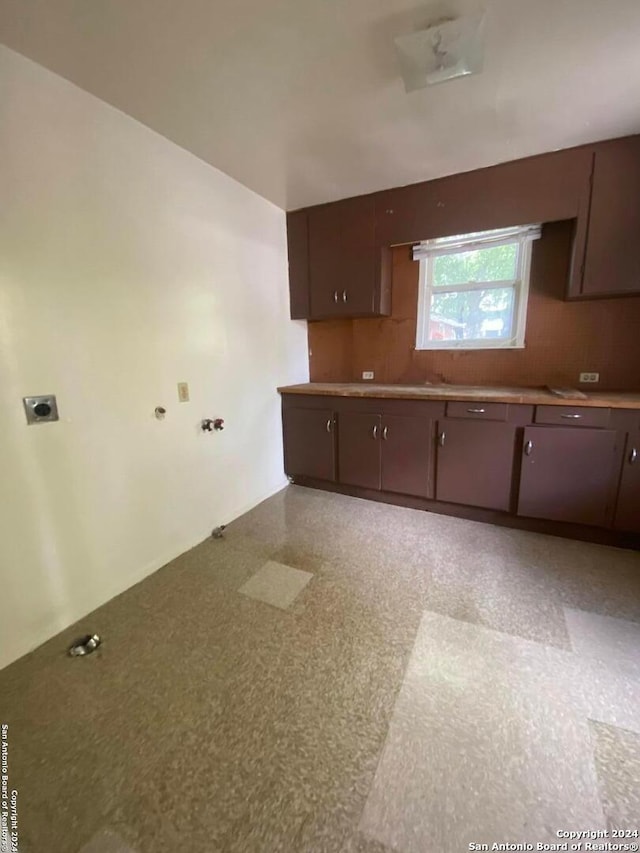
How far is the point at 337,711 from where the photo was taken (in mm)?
1243

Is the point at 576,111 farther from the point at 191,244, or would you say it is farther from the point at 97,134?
the point at 97,134

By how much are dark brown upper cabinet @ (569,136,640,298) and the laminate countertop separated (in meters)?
0.68

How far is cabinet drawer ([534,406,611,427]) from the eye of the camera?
2.11m

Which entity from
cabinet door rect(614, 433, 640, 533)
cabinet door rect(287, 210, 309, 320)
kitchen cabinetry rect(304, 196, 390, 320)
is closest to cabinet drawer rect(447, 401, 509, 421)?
cabinet door rect(614, 433, 640, 533)

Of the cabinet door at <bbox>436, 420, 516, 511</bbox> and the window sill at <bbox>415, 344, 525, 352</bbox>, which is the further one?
the window sill at <bbox>415, 344, 525, 352</bbox>

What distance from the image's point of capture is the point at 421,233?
2.56 meters

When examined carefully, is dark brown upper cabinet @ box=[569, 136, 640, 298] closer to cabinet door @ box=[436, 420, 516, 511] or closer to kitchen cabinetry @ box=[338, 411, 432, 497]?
cabinet door @ box=[436, 420, 516, 511]

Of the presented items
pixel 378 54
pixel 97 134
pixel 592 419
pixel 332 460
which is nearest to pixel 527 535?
pixel 592 419

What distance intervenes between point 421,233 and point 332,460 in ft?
6.12

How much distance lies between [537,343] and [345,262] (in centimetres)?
162

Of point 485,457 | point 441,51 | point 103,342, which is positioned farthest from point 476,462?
point 103,342

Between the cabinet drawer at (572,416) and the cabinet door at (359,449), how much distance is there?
109 centimetres

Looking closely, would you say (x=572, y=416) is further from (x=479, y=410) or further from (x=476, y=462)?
(x=476, y=462)

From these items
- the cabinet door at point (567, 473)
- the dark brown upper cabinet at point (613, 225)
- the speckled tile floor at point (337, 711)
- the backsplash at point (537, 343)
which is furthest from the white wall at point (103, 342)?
the dark brown upper cabinet at point (613, 225)
